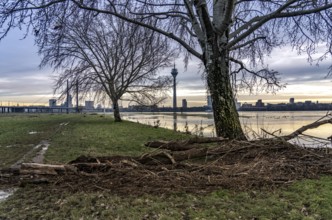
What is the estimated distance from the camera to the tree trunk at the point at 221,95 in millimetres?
9602

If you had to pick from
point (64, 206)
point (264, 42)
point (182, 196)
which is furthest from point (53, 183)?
point (264, 42)

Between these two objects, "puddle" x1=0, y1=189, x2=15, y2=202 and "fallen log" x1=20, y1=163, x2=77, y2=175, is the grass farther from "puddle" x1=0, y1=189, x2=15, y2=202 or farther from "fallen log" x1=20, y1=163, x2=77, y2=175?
"fallen log" x1=20, y1=163, x2=77, y2=175

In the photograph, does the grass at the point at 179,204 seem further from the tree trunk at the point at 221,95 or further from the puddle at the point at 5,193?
the tree trunk at the point at 221,95

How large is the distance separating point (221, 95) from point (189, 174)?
4335mm

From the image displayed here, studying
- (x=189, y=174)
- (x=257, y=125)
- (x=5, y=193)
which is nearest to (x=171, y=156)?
(x=189, y=174)

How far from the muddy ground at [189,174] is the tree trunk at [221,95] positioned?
7.91 feet

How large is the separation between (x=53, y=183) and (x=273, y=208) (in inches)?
139

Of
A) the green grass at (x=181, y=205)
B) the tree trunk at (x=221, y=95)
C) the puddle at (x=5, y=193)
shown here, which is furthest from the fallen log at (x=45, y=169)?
the tree trunk at (x=221, y=95)

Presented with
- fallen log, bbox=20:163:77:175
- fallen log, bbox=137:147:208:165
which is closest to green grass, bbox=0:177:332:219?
fallen log, bbox=20:163:77:175

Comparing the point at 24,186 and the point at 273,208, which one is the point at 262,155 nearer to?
the point at 273,208

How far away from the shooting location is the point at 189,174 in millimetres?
5785

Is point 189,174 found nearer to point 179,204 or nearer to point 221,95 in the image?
point 179,204

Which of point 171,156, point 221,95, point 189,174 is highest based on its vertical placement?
point 221,95

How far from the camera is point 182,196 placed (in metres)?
4.91
